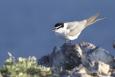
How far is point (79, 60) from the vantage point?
44.7 feet

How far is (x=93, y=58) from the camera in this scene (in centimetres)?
1358

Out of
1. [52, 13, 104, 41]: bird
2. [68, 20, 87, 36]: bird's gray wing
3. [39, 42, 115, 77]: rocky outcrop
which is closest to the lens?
[39, 42, 115, 77]: rocky outcrop

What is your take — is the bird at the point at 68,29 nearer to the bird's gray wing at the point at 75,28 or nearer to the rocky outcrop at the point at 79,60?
the bird's gray wing at the point at 75,28

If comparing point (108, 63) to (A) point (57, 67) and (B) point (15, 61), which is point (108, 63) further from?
(B) point (15, 61)

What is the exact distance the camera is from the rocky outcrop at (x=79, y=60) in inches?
496

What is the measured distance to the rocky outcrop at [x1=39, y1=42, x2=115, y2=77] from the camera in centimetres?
1260

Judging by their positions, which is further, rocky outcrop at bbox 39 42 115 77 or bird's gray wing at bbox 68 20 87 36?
bird's gray wing at bbox 68 20 87 36

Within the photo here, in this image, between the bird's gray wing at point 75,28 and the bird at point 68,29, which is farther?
the bird's gray wing at point 75,28

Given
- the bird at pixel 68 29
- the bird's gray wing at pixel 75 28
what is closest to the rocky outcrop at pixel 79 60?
the bird at pixel 68 29

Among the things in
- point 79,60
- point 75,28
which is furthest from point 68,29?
point 79,60

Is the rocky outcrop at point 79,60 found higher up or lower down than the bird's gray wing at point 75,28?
lower down

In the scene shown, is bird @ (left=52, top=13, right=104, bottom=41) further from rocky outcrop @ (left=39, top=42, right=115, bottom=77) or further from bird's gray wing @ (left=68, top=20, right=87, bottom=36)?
rocky outcrop @ (left=39, top=42, right=115, bottom=77)

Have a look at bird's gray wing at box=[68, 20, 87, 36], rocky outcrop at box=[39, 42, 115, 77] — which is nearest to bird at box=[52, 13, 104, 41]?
bird's gray wing at box=[68, 20, 87, 36]

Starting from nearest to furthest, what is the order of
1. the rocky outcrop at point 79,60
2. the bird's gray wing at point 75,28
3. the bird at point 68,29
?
the rocky outcrop at point 79,60, the bird at point 68,29, the bird's gray wing at point 75,28
